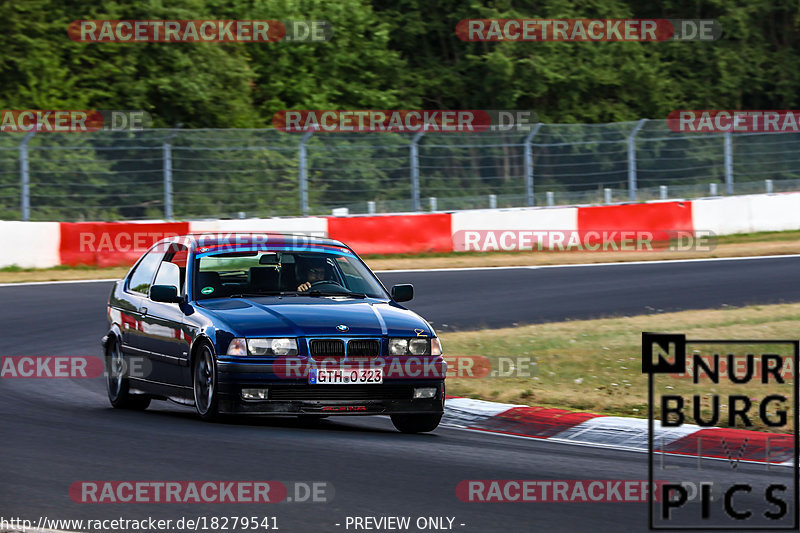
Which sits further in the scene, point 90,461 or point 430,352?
point 430,352

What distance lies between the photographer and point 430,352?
9648mm

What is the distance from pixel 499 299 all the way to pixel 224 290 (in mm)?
9109

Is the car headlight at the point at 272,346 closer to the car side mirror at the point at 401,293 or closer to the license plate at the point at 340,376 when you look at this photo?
the license plate at the point at 340,376

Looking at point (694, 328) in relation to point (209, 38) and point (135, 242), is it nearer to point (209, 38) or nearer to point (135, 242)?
point (135, 242)

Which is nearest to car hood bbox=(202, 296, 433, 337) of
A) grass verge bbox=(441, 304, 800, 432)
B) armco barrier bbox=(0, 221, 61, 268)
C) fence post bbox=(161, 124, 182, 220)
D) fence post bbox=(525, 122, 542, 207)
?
grass verge bbox=(441, 304, 800, 432)

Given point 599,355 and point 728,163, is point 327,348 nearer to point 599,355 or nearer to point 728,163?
point 599,355

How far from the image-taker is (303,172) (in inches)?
1030

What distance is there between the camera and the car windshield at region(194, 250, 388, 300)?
405 inches

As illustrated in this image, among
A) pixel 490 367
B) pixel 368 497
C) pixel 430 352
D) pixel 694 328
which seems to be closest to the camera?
pixel 368 497

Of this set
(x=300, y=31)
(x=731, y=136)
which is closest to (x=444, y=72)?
(x=300, y=31)

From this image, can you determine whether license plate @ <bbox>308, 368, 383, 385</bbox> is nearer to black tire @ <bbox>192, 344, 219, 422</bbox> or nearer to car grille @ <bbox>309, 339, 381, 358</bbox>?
car grille @ <bbox>309, 339, 381, 358</bbox>

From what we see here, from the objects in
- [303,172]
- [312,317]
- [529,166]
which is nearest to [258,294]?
[312,317]

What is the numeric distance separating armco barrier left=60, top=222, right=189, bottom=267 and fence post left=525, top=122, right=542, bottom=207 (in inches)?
283

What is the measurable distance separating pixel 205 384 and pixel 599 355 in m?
4.81
